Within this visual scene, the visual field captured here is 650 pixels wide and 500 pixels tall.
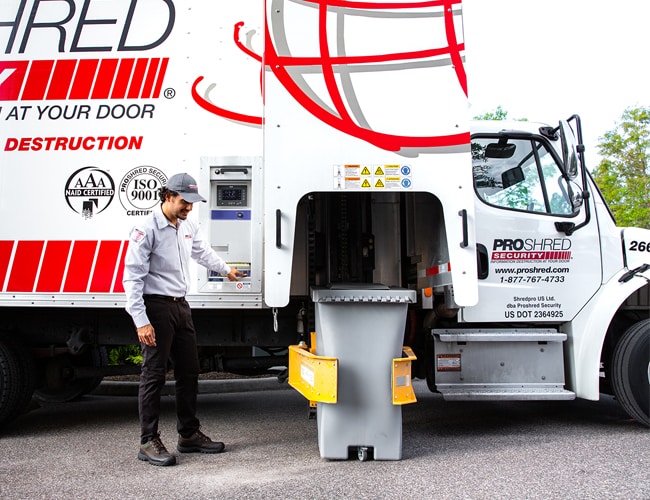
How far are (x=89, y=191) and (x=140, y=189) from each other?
391 millimetres

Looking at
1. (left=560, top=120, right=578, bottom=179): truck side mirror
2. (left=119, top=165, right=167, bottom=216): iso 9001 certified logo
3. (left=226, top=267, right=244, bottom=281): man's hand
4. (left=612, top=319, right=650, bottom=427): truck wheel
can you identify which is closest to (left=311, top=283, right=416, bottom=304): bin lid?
(left=226, top=267, right=244, bottom=281): man's hand

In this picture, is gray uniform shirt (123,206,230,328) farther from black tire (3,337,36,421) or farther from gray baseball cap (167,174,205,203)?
black tire (3,337,36,421)

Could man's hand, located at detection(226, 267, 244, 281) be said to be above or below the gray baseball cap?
below

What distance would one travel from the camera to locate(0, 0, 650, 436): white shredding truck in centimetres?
392

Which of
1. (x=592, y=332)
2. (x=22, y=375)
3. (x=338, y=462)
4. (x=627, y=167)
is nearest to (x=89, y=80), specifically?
(x=22, y=375)

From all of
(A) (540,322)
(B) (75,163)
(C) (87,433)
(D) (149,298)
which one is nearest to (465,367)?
(A) (540,322)

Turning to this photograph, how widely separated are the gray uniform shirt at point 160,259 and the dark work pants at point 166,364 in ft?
0.36

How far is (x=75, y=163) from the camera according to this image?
14.4ft

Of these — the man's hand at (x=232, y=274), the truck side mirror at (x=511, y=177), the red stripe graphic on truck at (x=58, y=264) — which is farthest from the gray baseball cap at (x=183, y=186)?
the truck side mirror at (x=511, y=177)

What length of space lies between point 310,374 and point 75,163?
95.2 inches

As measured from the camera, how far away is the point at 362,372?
3705 millimetres

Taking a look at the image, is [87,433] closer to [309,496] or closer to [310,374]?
[310,374]

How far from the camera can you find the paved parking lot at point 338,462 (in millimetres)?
3166

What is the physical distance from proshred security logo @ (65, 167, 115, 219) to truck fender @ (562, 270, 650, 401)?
12.4 feet
